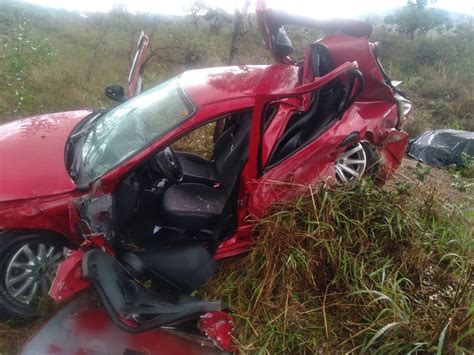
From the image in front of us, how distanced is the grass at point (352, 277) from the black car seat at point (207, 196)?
1.22 feet

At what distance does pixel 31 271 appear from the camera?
239 cm

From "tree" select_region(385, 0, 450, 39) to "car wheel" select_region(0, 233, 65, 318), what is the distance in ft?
53.9

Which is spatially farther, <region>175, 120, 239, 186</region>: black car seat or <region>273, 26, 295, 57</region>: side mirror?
<region>273, 26, 295, 57</region>: side mirror

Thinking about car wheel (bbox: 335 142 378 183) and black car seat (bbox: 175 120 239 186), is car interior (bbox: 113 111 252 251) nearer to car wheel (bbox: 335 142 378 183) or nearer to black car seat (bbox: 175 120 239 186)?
black car seat (bbox: 175 120 239 186)

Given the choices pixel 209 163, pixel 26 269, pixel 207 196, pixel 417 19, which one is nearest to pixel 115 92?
pixel 209 163

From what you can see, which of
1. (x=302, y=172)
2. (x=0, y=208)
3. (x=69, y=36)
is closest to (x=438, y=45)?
(x=69, y=36)

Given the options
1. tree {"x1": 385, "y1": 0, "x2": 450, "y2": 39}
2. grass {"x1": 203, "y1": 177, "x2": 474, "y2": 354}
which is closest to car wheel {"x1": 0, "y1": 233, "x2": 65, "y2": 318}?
grass {"x1": 203, "y1": 177, "x2": 474, "y2": 354}

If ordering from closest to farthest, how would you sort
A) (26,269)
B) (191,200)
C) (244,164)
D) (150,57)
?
(26,269)
(244,164)
(191,200)
(150,57)

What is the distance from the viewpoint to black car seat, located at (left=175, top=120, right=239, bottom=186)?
3.20 meters

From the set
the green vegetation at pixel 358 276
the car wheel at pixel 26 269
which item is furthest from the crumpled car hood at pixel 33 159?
the green vegetation at pixel 358 276

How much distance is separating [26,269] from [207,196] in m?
1.25

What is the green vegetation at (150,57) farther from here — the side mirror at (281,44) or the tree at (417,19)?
the side mirror at (281,44)

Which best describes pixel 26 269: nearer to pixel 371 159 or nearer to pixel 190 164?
pixel 190 164

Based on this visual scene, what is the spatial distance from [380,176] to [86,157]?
6.91 feet
